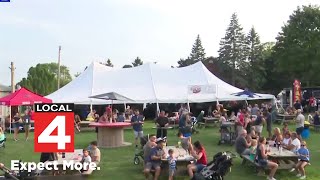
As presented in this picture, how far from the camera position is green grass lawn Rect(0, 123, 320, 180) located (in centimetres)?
1036

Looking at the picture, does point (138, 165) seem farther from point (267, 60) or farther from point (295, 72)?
point (267, 60)

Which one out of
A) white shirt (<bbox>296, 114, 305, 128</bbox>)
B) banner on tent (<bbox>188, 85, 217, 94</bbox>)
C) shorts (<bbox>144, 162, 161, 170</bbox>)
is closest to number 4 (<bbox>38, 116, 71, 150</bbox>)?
shorts (<bbox>144, 162, 161, 170</bbox>)

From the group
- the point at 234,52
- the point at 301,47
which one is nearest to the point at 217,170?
the point at 301,47

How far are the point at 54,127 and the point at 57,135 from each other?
0.09 metres

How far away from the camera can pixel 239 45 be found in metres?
61.8

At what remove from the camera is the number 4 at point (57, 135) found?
4.06 meters

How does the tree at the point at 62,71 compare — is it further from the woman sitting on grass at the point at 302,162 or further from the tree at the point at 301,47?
the woman sitting on grass at the point at 302,162

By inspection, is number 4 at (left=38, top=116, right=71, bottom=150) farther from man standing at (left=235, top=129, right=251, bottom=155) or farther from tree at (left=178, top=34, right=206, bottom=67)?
tree at (left=178, top=34, right=206, bottom=67)

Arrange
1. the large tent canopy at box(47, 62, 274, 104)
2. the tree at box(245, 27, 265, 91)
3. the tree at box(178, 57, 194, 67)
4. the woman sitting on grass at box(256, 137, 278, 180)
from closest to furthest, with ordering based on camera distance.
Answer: the woman sitting on grass at box(256, 137, 278, 180), the large tent canopy at box(47, 62, 274, 104), the tree at box(245, 27, 265, 91), the tree at box(178, 57, 194, 67)

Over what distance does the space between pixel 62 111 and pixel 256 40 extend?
62.6 metres

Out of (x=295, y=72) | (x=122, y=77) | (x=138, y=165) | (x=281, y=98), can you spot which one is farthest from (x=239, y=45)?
(x=138, y=165)

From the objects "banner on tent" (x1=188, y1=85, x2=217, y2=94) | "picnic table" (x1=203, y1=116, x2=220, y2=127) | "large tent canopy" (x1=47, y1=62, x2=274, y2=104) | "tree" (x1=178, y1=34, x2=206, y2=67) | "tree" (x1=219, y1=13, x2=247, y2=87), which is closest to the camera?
"picnic table" (x1=203, y1=116, x2=220, y2=127)

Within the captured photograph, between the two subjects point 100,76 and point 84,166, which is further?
point 100,76

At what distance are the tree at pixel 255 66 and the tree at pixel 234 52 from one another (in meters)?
0.85
